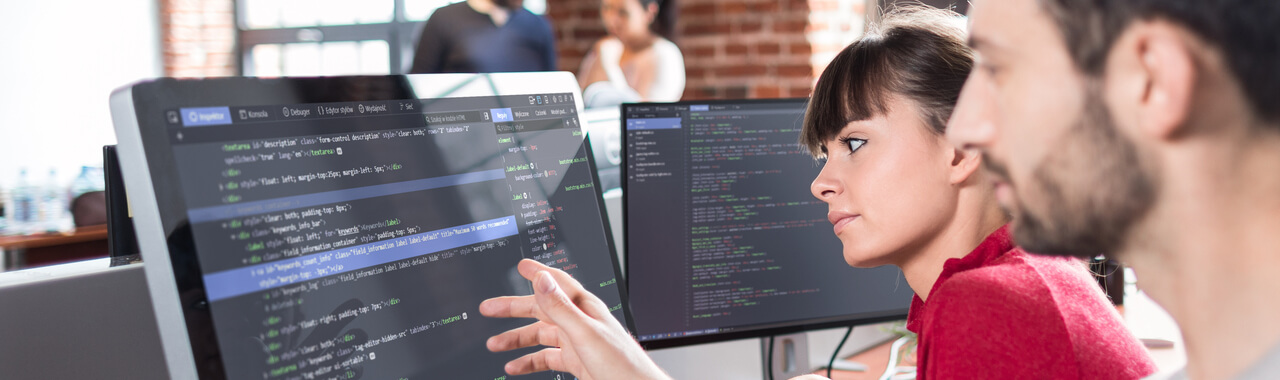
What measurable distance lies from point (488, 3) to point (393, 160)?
7.84 ft

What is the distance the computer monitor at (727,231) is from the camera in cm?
119

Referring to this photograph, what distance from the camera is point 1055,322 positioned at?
81 centimetres

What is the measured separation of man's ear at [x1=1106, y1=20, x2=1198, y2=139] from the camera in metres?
0.47

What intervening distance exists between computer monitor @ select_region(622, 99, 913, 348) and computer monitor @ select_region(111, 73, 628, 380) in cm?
30

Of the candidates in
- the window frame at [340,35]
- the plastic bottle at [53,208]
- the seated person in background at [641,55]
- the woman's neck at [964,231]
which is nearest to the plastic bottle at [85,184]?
the plastic bottle at [53,208]

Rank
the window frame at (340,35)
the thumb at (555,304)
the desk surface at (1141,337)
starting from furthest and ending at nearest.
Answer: the window frame at (340,35) → the desk surface at (1141,337) → the thumb at (555,304)

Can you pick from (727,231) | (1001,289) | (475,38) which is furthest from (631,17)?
(1001,289)

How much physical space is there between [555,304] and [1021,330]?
0.40m

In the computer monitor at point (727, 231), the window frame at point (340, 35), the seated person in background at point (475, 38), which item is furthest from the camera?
the window frame at point (340, 35)

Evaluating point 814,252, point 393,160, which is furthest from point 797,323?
point 393,160

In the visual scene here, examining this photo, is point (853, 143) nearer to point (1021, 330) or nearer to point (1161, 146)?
point (1021, 330)

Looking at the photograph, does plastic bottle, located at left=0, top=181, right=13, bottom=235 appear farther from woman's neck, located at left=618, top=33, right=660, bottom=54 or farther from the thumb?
the thumb

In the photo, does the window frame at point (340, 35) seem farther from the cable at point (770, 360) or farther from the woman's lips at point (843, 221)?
the woman's lips at point (843, 221)

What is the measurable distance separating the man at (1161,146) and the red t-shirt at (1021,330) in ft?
0.69
